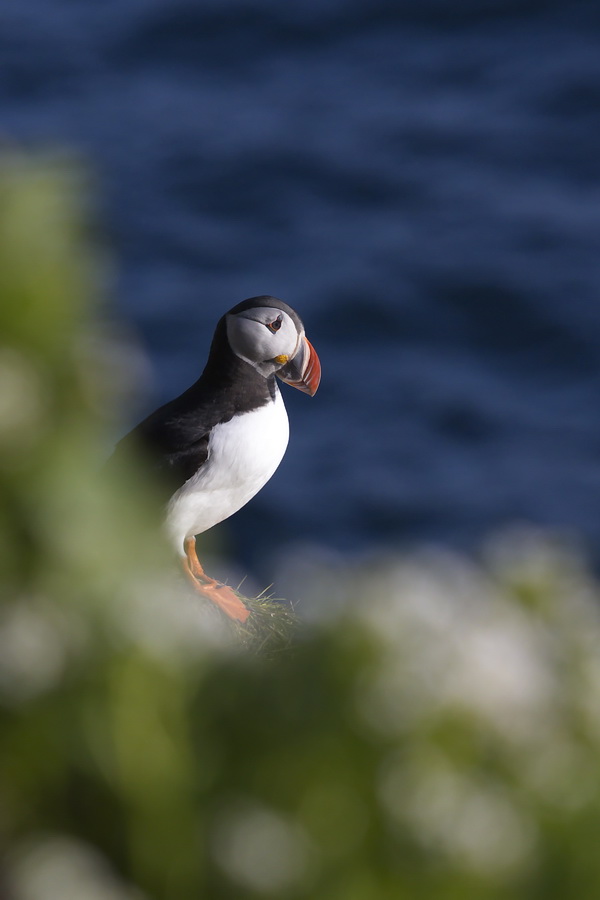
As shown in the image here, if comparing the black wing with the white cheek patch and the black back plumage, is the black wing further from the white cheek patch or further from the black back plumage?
the white cheek patch

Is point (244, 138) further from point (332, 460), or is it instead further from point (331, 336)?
point (332, 460)

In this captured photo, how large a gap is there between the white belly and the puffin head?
18 cm

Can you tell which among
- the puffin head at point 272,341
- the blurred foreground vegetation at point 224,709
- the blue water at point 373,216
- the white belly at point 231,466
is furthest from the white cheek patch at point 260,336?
the blue water at point 373,216

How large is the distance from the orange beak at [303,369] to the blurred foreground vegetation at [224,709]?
19.0ft

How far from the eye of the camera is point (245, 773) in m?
1.24

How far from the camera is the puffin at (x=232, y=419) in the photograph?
695cm

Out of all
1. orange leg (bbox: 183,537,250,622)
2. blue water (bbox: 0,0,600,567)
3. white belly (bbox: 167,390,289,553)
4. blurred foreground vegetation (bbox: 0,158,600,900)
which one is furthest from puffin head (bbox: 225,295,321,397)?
blue water (bbox: 0,0,600,567)

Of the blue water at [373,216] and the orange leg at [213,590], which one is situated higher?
the orange leg at [213,590]

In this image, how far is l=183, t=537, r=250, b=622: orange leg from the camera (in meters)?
7.45

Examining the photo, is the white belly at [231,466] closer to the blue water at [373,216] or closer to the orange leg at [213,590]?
the orange leg at [213,590]

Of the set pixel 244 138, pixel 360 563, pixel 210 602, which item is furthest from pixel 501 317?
pixel 360 563

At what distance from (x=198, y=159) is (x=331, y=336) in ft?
13.9

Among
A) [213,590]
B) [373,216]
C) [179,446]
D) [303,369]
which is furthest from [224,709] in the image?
[373,216]

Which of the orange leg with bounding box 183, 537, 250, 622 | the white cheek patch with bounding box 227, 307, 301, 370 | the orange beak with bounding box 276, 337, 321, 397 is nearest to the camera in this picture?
the white cheek patch with bounding box 227, 307, 301, 370
